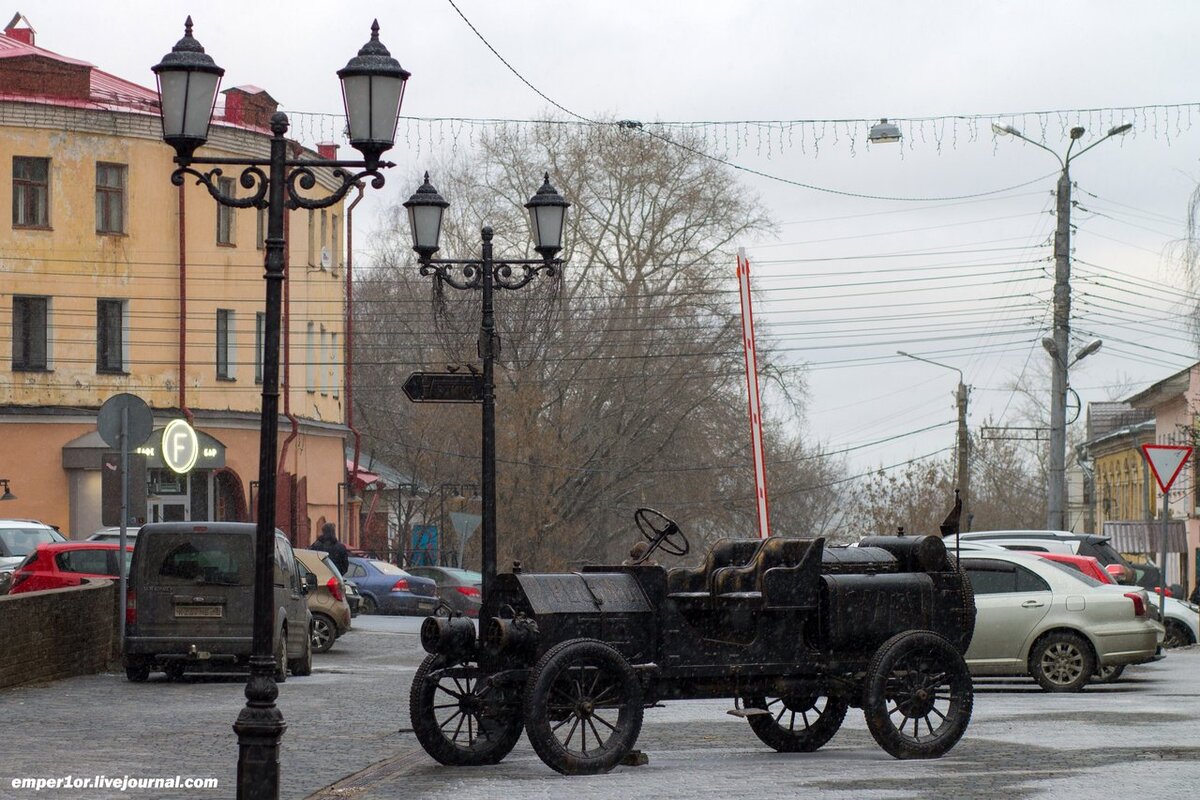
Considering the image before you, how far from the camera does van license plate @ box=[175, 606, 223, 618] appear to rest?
21734mm

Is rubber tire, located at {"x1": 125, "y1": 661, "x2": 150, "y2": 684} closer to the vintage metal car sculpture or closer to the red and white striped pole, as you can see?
the red and white striped pole

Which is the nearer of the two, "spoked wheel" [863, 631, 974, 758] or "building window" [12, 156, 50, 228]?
"spoked wheel" [863, 631, 974, 758]

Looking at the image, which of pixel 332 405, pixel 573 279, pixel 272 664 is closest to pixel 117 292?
pixel 332 405

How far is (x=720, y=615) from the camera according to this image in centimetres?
1323

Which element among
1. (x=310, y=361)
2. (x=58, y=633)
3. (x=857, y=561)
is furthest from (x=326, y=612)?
(x=310, y=361)

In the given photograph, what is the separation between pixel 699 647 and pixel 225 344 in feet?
132

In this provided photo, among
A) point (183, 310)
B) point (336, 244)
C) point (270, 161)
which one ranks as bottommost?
point (270, 161)

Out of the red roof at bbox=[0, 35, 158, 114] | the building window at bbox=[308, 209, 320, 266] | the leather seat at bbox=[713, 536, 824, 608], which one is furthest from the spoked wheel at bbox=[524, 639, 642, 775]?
the building window at bbox=[308, 209, 320, 266]

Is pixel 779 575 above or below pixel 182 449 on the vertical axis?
below

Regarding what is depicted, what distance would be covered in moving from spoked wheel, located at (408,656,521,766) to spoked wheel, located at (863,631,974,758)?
2369mm

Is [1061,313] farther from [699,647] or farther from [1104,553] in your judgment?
[699,647]

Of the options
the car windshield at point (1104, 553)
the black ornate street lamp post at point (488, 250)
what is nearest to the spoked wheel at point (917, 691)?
the black ornate street lamp post at point (488, 250)

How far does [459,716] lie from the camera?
13.4 meters

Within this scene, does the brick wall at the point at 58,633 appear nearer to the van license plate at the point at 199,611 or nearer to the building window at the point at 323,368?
the van license plate at the point at 199,611
